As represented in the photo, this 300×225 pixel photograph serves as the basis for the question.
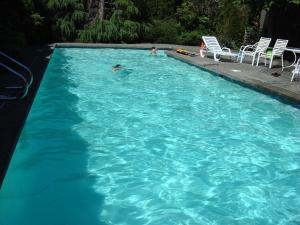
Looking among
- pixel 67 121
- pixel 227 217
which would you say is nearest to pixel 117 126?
pixel 67 121

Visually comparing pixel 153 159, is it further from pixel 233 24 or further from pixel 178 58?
pixel 233 24

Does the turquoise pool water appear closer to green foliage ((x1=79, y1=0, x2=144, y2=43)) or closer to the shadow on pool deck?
the shadow on pool deck

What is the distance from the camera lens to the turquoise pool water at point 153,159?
14.5 feet

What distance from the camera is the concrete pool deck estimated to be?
4.48 metres

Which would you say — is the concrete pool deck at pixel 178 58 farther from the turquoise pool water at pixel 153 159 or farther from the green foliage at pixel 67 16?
the green foliage at pixel 67 16

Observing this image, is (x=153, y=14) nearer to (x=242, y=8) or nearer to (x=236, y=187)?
(x=242, y=8)

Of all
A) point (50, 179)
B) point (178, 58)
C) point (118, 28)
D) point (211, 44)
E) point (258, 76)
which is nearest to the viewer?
point (50, 179)

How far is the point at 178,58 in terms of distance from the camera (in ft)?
45.7

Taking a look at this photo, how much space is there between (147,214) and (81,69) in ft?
26.2

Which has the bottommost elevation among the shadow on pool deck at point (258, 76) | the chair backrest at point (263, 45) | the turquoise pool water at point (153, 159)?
the turquoise pool water at point (153, 159)

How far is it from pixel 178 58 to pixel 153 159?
8.58 m

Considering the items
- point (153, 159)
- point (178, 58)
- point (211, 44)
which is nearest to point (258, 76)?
point (211, 44)

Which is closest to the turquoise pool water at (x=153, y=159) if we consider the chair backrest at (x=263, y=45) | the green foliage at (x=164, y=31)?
the chair backrest at (x=263, y=45)

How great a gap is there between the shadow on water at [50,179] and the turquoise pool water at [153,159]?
0.04ft
